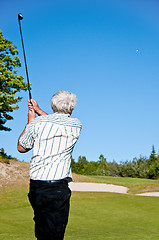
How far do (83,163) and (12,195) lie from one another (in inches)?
997

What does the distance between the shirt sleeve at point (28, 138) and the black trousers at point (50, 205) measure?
321mm

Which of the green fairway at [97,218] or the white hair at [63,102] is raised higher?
the white hair at [63,102]

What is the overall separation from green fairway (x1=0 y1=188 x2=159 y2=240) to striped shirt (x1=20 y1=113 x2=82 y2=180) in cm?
455

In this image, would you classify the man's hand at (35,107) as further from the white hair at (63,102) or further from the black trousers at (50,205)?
the black trousers at (50,205)

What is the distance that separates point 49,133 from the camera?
8.49 ft

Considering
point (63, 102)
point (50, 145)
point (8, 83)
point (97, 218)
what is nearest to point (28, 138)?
point (50, 145)

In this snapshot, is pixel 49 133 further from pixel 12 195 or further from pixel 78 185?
pixel 78 185

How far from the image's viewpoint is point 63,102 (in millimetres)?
2811

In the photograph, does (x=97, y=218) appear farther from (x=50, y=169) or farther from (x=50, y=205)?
(x=50, y=169)

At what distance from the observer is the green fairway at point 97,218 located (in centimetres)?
750

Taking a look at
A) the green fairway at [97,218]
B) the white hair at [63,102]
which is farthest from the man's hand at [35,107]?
the green fairway at [97,218]

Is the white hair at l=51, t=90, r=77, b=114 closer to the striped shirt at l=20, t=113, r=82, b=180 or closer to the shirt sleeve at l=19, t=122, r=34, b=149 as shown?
the striped shirt at l=20, t=113, r=82, b=180


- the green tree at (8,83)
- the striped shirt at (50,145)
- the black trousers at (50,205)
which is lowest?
the black trousers at (50,205)

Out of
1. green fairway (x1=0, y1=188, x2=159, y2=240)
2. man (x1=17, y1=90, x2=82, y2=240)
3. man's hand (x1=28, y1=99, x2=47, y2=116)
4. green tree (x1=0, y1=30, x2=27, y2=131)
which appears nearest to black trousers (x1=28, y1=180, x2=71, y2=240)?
man (x1=17, y1=90, x2=82, y2=240)
